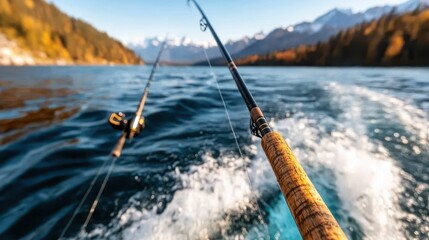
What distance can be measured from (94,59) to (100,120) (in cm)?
19953

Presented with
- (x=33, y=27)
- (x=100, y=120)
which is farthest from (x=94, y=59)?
(x=100, y=120)

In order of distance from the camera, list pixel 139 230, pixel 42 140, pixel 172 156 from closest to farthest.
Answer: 1. pixel 139 230
2. pixel 172 156
3. pixel 42 140

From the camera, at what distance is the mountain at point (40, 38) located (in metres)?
123

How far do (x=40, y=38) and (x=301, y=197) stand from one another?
605 ft

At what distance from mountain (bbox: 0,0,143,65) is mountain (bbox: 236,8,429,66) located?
128m

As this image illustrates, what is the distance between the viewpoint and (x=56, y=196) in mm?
5012

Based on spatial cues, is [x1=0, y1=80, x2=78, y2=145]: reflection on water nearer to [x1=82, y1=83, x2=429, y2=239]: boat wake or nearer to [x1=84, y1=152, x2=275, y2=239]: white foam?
[x1=84, y1=152, x2=275, y2=239]: white foam

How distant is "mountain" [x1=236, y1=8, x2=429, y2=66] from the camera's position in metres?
78.7

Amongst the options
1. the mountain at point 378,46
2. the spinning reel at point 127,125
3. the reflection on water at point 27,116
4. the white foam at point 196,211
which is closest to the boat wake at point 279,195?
the white foam at point 196,211

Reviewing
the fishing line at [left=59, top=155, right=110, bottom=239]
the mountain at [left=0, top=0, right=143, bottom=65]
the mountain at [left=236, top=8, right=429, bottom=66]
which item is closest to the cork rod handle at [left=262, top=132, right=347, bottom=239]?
the fishing line at [left=59, top=155, right=110, bottom=239]

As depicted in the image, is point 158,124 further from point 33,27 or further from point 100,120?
point 33,27

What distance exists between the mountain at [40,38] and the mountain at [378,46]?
421ft

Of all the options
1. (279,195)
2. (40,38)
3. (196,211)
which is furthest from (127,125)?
(40,38)

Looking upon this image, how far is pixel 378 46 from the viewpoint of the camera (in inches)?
3612
